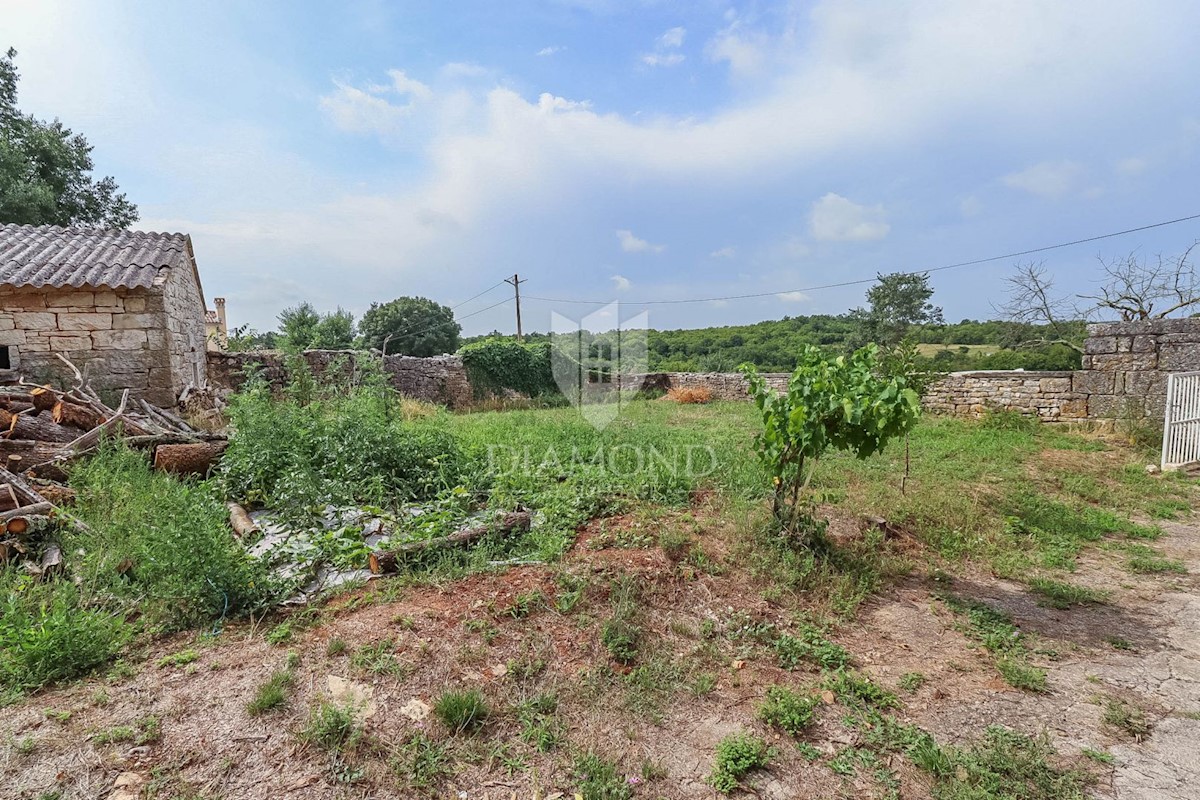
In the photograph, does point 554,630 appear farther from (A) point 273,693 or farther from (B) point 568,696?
(A) point 273,693

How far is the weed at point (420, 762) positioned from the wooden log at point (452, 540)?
1646 mm

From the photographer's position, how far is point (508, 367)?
16547 mm

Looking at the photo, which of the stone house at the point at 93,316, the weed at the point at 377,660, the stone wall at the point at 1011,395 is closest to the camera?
the weed at the point at 377,660

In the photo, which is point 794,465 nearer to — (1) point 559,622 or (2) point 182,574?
(1) point 559,622

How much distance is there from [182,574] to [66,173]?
72.5ft

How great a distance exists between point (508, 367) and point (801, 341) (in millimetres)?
8555

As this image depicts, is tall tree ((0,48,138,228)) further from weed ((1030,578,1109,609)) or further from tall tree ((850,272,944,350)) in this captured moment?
tall tree ((850,272,944,350))

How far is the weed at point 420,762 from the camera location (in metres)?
2.16

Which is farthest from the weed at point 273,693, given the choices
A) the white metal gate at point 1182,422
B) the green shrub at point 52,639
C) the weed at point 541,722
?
the white metal gate at point 1182,422

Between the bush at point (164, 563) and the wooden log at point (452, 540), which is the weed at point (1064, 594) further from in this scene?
the bush at point (164, 563)

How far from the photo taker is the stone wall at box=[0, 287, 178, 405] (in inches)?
298

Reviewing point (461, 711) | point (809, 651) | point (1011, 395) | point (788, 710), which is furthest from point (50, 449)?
point (1011, 395)

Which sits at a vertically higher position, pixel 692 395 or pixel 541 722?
pixel 692 395

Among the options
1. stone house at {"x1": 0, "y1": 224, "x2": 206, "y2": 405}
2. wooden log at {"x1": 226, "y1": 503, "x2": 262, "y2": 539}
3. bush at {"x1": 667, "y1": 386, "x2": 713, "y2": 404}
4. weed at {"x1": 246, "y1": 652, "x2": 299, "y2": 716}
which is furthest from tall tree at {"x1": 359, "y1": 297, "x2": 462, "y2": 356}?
weed at {"x1": 246, "y1": 652, "x2": 299, "y2": 716}
